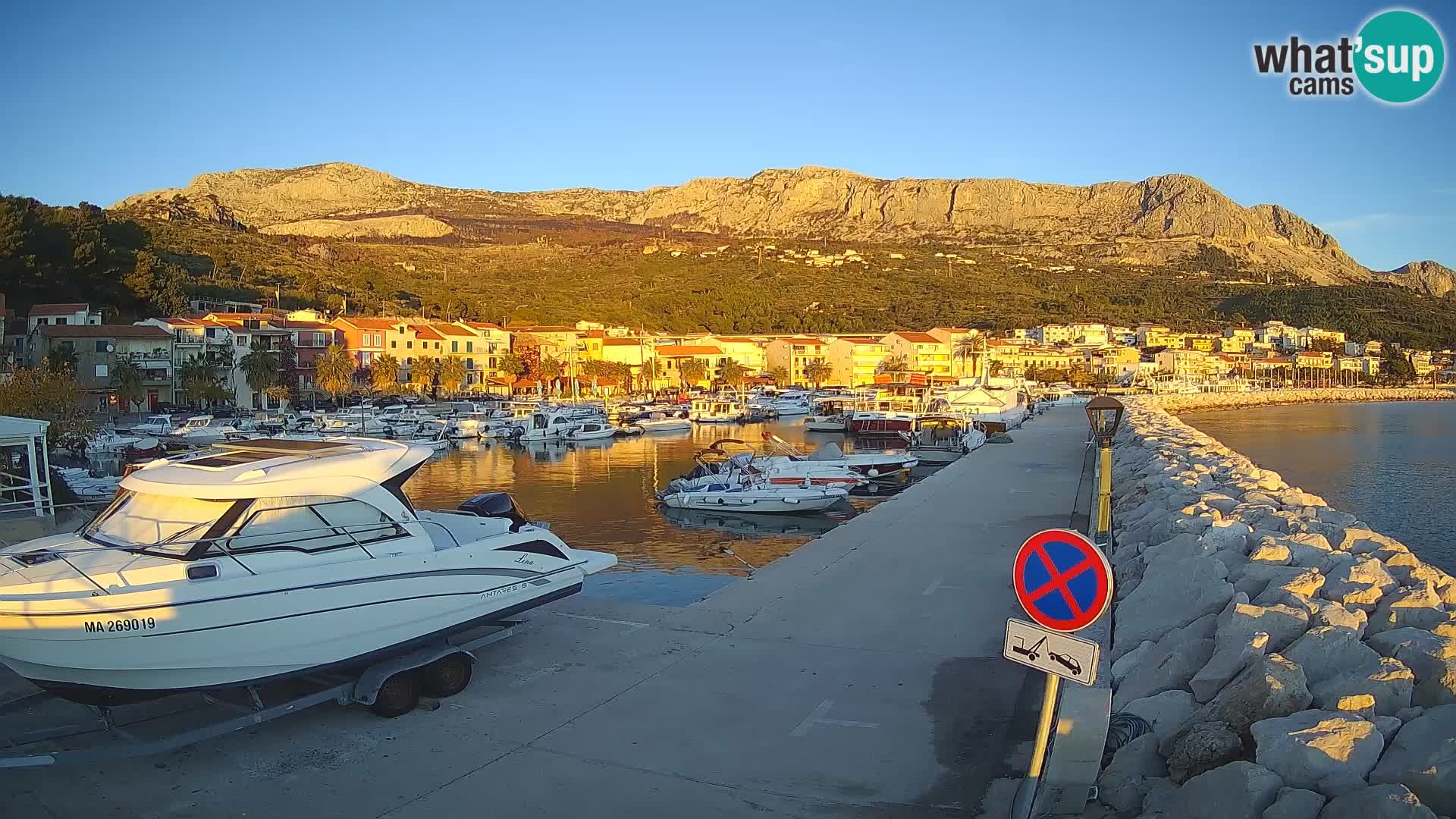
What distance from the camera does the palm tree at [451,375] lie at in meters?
78.8

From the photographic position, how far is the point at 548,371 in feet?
280

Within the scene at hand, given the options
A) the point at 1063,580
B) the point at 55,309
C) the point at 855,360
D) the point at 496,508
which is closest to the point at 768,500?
the point at 496,508

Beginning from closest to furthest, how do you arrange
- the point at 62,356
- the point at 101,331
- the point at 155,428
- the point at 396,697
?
the point at 396,697, the point at 155,428, the point at 62,356, the point at 101,331

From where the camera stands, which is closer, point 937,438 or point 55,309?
point 937,438

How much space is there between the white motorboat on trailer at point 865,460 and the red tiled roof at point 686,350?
62.6 meters

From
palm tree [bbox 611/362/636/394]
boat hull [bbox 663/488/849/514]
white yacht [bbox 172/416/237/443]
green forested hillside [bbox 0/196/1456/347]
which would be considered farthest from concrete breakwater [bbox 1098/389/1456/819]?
green forested hillside [bbox 0/196/1456/347]

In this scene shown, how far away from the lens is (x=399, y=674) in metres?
7.05

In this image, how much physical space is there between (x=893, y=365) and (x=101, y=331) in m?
65.3

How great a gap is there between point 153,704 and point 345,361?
65.8m

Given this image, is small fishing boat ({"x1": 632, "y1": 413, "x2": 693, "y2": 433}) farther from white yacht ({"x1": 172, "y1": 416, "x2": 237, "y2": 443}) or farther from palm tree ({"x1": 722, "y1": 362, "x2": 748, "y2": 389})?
palm tree ({"x1": 722, "y1": 362, "x2": 748, "y2": 389})

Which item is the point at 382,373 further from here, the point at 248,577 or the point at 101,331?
the point at 248,577

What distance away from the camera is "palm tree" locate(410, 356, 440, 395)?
254ft

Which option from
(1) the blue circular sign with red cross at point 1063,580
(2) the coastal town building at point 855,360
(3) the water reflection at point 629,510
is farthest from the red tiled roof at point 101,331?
(1) the blue circular sign with red cross at point 1063,580

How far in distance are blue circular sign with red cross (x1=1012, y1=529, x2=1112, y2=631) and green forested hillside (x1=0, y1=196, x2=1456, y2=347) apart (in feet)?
272
